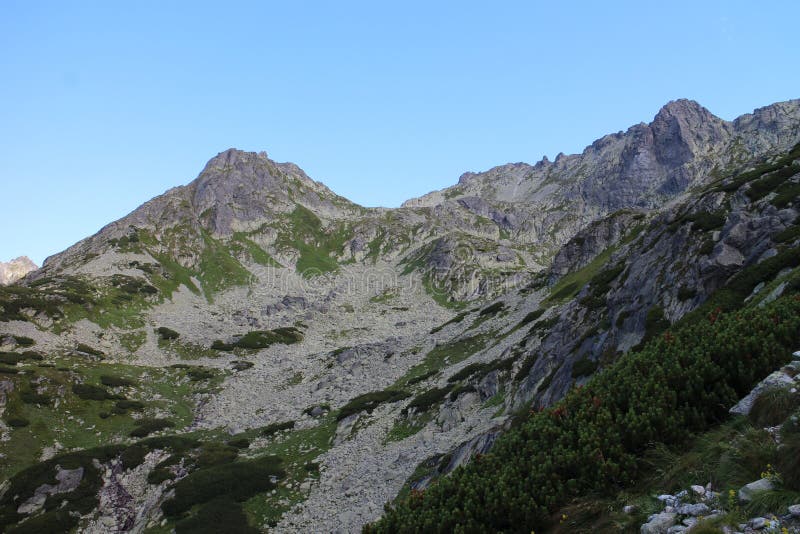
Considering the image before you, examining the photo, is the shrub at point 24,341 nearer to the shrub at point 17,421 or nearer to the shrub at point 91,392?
the shrub at point 91,392

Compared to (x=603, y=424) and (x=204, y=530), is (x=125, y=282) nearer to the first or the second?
(x=204, y=530)

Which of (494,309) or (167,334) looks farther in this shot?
(167,334)

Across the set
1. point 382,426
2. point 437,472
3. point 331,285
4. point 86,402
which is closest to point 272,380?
point 86,402

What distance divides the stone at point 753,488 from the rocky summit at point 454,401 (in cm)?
3

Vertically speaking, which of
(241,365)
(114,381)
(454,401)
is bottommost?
(454,401)

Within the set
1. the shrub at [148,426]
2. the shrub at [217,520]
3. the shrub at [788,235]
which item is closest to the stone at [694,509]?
the shrub at [788,235]

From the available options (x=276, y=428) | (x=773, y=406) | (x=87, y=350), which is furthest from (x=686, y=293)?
(x=87, y=350)

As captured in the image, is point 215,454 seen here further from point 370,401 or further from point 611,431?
point 611,431

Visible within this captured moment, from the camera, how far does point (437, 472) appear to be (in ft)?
92.6

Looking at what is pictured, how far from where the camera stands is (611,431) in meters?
10.3

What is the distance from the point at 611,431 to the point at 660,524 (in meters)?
3.21

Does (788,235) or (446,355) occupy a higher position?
(788,235)

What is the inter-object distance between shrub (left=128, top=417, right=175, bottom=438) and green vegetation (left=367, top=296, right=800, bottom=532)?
5259 cm

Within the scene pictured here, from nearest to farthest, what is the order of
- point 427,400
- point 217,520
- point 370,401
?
point 217,520, point 427,400, point 370,401
